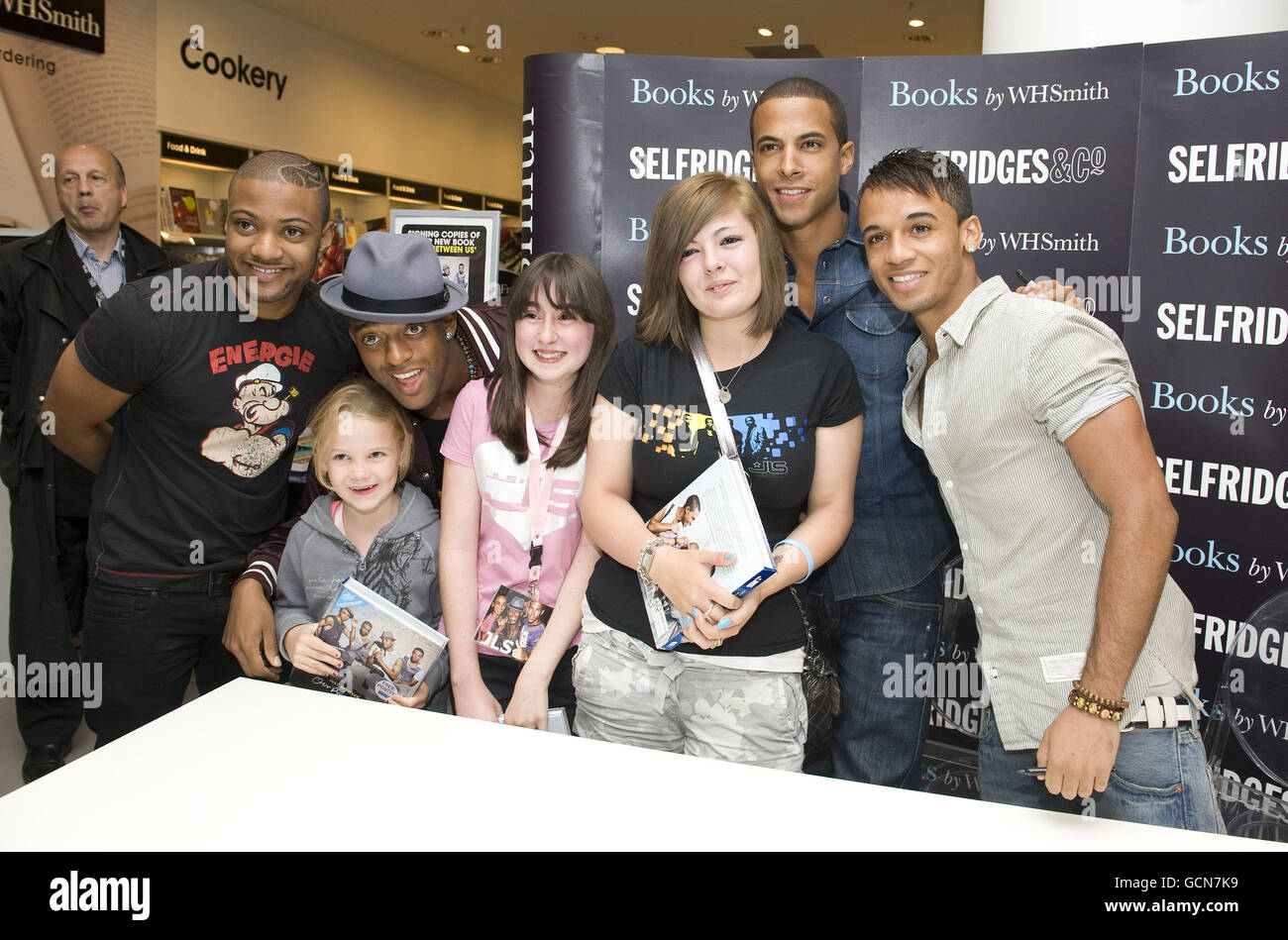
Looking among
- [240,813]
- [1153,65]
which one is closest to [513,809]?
[240,813]

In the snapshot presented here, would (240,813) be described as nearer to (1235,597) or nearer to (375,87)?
(1235,597)

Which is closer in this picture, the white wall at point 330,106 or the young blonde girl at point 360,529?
the young blonde girl at point 360,529

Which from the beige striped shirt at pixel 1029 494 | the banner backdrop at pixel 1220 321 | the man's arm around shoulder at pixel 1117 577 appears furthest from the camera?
the banner backdrop at pixel 1220 321

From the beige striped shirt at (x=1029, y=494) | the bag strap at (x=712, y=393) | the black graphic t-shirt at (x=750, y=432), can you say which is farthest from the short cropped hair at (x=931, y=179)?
the bag strap at (x=712, y=393)

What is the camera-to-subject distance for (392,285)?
2.35 metres

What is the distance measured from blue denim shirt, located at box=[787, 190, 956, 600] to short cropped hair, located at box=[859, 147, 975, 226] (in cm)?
50

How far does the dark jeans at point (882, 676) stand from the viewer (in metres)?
2.36

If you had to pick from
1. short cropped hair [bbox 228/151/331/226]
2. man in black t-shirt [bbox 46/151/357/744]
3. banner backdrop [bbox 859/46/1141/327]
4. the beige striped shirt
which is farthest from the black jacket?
the beige striped shirt

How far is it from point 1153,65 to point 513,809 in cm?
255

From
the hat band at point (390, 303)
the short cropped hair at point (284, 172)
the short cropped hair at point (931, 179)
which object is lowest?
the hat band at point (390, 303)

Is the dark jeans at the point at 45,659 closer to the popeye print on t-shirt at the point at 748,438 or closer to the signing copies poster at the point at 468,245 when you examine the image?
the signing copies poster at the point at 468,245

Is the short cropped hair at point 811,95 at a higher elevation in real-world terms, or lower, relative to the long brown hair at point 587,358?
higher

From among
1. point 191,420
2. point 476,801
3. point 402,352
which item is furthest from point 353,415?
point 476,801

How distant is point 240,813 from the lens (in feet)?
3.76
